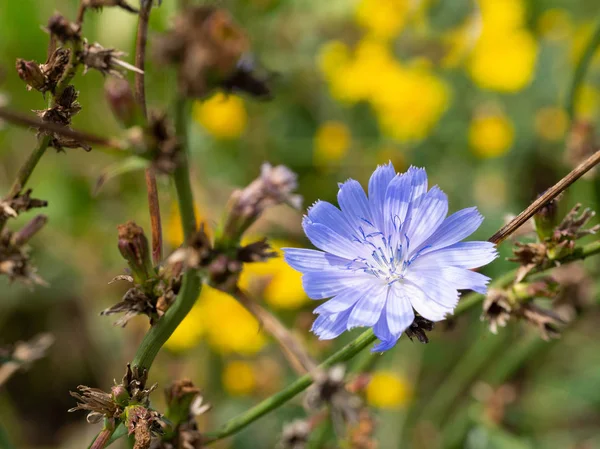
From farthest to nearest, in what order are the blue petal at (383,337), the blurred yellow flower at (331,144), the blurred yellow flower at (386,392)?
the blurred yellow flower at (331,144), the blurred yellow flower at (386,392), the blue petal at (383,337)

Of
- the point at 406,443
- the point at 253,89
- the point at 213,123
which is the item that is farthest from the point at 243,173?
the point at 253,89

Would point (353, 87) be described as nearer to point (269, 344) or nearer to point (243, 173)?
point (243, 173)

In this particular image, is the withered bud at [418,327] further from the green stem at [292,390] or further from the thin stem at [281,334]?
the thin stem at [281,334]

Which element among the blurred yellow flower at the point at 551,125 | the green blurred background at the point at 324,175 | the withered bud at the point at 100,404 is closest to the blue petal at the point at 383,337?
the withered bud at the point at 100,404

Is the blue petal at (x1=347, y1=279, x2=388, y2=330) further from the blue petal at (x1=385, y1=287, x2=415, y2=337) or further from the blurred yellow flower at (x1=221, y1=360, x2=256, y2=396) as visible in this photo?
the blurred yellow flower at (x1=221, y1=360, x2=256, y2=396)

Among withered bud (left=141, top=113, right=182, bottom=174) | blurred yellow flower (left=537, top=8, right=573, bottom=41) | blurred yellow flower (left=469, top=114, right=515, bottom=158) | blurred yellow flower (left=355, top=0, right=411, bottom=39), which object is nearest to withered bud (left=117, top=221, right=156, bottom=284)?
withered bud (left=141, top=113, right=182, bottom=174)
